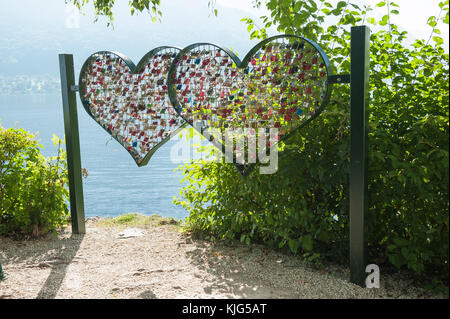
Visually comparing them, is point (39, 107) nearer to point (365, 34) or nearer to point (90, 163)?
point (90, 163)

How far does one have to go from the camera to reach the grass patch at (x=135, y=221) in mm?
4953

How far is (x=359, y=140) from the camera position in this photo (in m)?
2.81

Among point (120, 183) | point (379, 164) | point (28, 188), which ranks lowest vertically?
point (120, 183)

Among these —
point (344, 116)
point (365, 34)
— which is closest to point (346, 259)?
point (344, 116)

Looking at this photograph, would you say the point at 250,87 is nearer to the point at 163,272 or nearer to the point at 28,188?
the point at 163,272

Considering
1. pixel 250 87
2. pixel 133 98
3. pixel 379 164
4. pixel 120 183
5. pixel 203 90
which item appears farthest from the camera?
pixel 120 183

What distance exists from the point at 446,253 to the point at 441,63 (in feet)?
4.05

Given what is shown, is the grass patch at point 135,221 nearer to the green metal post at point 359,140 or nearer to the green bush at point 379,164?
the green bush at point 379,164

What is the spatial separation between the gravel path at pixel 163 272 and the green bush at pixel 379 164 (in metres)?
0.22

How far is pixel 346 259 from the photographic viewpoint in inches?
131

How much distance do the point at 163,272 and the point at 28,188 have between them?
1783mm

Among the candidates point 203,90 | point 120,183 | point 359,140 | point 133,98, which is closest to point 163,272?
point 203,90

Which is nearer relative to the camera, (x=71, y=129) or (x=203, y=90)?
(x=203, y=90)

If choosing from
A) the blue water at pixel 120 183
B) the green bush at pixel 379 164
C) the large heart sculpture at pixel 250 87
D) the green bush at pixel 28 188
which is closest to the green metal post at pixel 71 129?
the green bush at pixel 28 188
